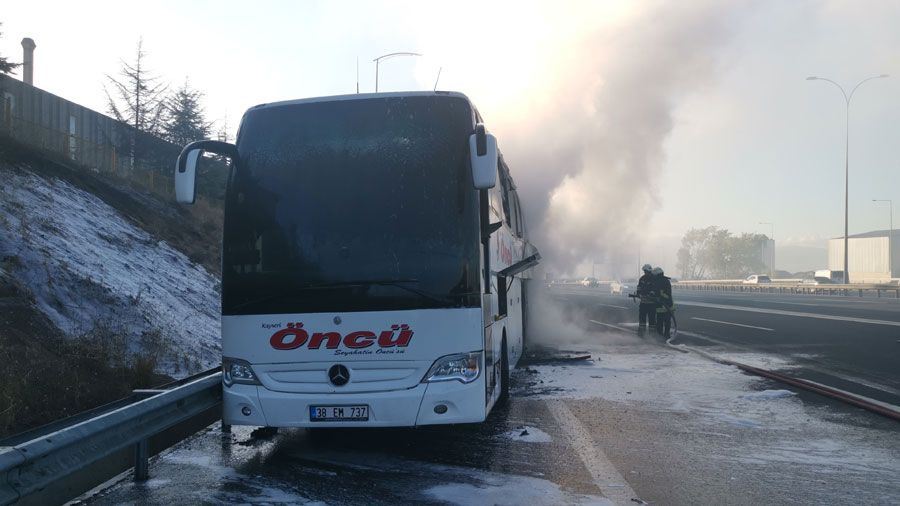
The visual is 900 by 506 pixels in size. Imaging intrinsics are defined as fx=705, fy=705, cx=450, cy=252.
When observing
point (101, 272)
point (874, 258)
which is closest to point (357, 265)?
point (101, 272)

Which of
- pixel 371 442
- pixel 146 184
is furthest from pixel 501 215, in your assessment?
pixel 146 184

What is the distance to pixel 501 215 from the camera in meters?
7.54

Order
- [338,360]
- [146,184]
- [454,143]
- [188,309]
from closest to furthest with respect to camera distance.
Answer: [338,360], [454,143], [188,309], [146,184]

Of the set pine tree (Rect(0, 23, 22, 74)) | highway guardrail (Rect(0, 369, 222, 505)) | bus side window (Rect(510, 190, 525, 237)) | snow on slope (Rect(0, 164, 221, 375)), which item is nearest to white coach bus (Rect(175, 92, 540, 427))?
highway guardrail (Rect(0, 369, 222, 505))

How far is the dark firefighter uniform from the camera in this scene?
1636cm

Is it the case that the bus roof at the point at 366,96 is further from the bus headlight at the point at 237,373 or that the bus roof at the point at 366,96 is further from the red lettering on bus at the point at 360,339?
the bus headlight at the point at 237,373

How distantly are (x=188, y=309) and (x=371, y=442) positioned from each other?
287 inches

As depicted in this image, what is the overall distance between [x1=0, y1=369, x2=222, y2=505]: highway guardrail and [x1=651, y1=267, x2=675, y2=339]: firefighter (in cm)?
1206

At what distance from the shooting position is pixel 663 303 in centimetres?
1606

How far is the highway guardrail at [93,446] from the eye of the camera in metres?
3.48

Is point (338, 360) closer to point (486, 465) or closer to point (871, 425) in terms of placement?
point (486, 465)

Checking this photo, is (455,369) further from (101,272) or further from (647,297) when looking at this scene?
(647,297)

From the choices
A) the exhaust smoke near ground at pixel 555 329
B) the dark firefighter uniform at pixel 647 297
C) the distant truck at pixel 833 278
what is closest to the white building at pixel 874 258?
the distant truck at pixel 833 278

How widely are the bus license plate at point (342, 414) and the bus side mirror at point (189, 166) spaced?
1.92m
